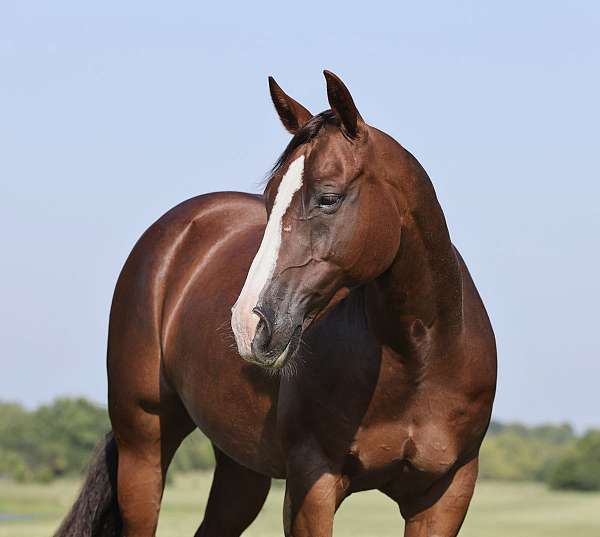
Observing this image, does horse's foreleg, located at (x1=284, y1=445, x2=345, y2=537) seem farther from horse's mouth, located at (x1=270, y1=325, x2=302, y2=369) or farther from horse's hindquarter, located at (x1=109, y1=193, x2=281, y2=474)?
horse's mouth, located at (x1=270, y1=325, x2=302, y2=369)

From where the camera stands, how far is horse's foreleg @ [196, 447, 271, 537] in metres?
6.19

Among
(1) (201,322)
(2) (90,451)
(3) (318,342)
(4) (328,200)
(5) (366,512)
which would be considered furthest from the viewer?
(5) (366,512)

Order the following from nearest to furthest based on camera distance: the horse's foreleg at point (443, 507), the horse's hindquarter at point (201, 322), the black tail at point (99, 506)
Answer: the horse's foreleg at point (443, 507) → the horse's hindquarter at point (201, 322) → the black tail at point (99, 506)

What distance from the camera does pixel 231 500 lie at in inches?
244

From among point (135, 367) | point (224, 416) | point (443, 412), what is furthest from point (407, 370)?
point (135, 367)

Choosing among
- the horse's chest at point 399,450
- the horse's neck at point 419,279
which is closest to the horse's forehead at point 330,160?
the horse's neck at point 419,279

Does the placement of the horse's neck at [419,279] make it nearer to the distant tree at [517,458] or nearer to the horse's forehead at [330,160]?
the horse's forehead at [330,160]

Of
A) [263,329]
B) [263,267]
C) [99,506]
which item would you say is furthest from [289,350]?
[99,506]

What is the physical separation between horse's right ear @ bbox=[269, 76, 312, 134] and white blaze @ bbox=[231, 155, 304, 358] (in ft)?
1.42

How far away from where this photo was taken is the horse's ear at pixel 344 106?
3793 mm

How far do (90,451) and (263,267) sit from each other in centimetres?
739

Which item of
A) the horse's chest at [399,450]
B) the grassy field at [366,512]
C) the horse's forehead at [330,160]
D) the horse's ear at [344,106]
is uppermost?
the grassy field at [366,512]

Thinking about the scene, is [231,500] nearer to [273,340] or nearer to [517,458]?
[273,340]

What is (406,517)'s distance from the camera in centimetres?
479
